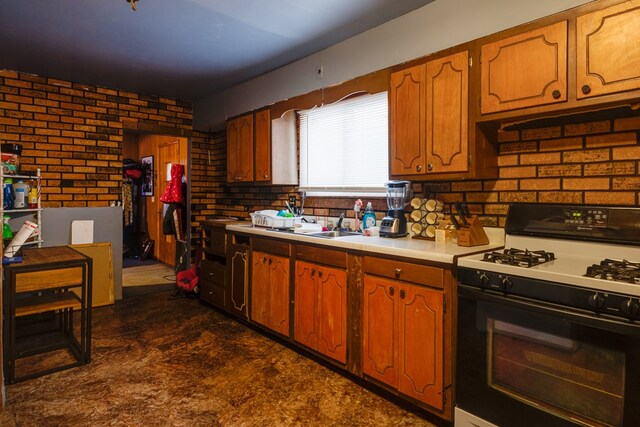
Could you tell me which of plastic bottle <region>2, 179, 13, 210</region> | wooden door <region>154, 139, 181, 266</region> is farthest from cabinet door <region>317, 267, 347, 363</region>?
wooden door <region>154, 139, 181, 266</region>

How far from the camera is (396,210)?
9.20 ft

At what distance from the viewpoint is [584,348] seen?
155cm

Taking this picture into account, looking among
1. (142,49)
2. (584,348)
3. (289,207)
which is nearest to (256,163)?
(289,207)

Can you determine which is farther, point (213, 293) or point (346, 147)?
point (213, 293)

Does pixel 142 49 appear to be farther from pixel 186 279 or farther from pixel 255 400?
pixel 255 400

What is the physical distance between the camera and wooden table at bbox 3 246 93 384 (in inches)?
99.7

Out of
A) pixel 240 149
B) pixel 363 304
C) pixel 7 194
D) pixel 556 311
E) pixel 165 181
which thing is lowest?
pixel 363 304

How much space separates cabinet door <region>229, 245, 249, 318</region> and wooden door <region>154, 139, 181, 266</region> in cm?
301

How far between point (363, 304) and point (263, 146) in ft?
7.21

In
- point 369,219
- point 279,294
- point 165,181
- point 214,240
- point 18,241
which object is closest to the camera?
point 18,241

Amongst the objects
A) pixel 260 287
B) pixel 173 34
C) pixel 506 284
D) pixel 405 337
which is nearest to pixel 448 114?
pixel 506 284

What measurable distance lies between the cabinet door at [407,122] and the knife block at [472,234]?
1.43 feet

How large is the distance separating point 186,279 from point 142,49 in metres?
2.50

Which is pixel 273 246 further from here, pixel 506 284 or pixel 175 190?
pixel 175 190
